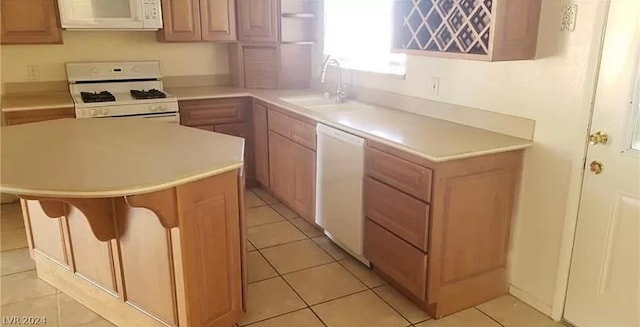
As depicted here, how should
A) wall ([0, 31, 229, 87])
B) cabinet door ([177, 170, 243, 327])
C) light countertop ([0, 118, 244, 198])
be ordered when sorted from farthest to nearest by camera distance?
wall ([0, 31, 229, 87]), cabinet door ([177, 170, 243, 327]), light countertop ([0, 118, 244, 198])

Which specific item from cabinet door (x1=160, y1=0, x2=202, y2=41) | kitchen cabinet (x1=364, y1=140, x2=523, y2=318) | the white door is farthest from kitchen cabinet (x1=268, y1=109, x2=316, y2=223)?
the white door

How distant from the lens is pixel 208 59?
4.67 metres

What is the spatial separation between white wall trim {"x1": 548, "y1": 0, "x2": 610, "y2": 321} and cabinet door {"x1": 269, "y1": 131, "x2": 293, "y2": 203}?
6.45 ft

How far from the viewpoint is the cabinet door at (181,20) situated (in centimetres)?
408

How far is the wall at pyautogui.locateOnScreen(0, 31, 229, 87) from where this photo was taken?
3.97 metres

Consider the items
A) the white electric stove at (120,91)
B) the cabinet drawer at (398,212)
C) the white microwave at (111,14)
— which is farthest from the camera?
the white electric stove at (120,91)

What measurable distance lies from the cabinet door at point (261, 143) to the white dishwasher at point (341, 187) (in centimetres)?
95

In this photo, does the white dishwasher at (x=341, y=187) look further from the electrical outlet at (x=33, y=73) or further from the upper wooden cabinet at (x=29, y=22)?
the electrical outlet at (x=33, y=73)

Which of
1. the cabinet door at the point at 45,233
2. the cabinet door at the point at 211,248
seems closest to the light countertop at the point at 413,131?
the cabinet door at the point at 211,248

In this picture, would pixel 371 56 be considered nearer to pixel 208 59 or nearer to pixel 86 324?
pixel 208 59

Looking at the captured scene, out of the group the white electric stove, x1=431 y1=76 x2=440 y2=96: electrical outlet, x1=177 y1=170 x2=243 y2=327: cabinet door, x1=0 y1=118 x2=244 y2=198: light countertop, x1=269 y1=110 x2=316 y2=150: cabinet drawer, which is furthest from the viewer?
the white electric stove

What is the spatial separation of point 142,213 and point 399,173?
4.11 ft

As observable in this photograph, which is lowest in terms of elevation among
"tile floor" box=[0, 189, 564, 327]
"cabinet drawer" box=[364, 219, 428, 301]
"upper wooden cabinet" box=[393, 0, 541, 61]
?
"tile floor" box=[0, 189, 564, 327]

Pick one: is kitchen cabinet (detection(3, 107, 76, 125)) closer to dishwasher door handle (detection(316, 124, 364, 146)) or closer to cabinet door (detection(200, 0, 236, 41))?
cabinet door (detection(200, 0, 236, 41))
